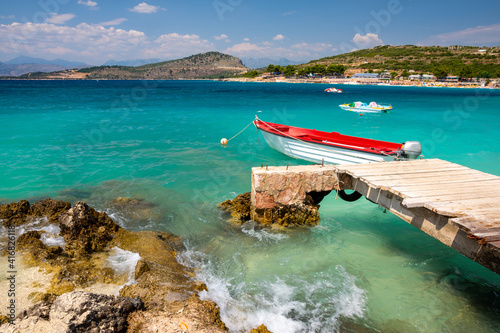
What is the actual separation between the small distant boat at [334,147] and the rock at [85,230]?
914cm

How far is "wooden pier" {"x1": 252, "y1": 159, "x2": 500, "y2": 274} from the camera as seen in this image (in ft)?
14.2

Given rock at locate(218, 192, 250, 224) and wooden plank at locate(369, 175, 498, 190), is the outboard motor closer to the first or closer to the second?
wooden plank at locate(369, 175, 498, 190)

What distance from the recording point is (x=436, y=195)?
5.43m

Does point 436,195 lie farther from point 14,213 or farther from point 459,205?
point 14,213

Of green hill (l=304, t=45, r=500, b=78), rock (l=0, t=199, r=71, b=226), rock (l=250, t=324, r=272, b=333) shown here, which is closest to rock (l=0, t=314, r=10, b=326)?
rock (l=250, t=324, r=272, b=333)

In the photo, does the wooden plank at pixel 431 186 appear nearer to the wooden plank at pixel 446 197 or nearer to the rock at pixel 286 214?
the wooden plank at pixel 446 197

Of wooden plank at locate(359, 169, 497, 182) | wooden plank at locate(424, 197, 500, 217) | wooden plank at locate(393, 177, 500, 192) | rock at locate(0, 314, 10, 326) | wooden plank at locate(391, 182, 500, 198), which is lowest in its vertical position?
rock at locate(0, 314, 10, 326)

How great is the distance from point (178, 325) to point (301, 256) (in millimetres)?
3510

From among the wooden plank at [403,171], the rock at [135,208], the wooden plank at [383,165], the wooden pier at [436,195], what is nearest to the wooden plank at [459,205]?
the wooden pier at [436,195]

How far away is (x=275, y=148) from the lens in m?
16.6

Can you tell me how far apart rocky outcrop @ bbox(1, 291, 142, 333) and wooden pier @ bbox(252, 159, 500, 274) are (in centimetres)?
422

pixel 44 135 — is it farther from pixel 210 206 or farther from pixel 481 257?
pixel 481 257

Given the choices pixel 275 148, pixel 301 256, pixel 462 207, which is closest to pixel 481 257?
pixel 462 207

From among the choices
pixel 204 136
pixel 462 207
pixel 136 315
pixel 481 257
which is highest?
pixel 462 207
